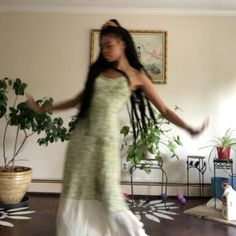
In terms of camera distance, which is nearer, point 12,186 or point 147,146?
point 12,186

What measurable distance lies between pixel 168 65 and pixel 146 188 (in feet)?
4.61

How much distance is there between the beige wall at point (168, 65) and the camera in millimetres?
3604

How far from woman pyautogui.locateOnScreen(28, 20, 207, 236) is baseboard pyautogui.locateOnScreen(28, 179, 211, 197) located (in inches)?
101

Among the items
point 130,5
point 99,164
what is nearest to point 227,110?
point 130,5

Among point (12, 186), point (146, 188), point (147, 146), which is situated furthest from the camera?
point (146, 188)

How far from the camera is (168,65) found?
11.9 ft

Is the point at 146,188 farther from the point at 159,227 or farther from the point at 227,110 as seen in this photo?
the point at 227,110

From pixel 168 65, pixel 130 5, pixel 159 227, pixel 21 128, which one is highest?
pixel 130 5

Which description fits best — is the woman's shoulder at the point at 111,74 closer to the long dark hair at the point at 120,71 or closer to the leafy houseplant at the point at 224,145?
the long dark hair at the point at 120,71

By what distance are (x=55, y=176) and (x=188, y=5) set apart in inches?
93.8

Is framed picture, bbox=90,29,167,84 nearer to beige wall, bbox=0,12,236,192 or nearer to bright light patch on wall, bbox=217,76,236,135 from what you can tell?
beige wall, bbox=0,12,236,192

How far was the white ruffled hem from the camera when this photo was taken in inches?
40.7

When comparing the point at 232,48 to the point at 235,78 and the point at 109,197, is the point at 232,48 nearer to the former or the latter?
the point at 235,78

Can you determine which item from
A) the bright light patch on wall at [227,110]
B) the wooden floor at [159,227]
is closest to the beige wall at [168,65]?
the bright light patch on wall at [227,110]
